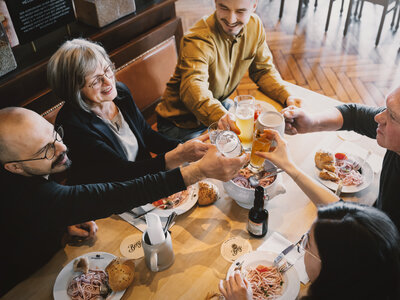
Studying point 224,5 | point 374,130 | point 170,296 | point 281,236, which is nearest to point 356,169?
point 374,130

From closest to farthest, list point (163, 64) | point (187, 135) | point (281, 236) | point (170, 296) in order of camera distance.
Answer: point (170, 296) < point (281, 236) < point (187, 135) < point (163, 64)

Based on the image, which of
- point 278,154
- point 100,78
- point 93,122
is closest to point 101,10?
point 100,78

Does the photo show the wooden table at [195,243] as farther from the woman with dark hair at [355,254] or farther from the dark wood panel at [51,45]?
the dark wood panel at [51,45]

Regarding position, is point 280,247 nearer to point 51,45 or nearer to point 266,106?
point 266,106

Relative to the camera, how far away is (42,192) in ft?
4.19

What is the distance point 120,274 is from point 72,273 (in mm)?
204

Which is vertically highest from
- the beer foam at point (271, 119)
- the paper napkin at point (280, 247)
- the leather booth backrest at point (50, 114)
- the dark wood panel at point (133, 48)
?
the beer foam at point (271, 119)

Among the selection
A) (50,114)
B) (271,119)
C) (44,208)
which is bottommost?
(50,114)

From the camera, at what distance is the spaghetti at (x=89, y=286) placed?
1.21m

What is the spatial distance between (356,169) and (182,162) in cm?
82

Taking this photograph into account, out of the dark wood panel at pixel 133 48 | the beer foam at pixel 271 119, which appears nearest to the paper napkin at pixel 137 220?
the beer foam at pixel 271 119

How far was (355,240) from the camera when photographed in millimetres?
881

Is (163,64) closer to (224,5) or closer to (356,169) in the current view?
(224,5)

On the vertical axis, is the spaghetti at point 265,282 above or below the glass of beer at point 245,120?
below
